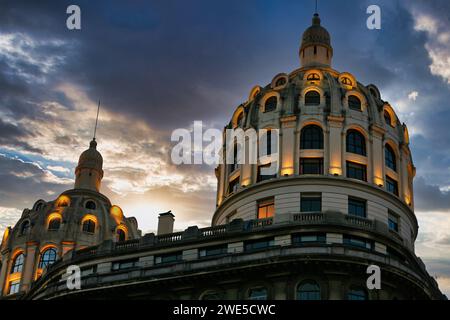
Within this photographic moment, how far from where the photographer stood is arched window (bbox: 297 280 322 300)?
6575 cm

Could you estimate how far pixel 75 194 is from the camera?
117 metres

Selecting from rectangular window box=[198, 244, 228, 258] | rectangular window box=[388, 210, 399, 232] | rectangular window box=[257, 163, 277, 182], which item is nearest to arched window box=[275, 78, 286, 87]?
rectangular window box=[257, 163, 277, 182]

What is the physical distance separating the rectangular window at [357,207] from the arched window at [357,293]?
12.2 m

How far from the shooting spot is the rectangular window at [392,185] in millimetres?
82425

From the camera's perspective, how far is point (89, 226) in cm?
11344

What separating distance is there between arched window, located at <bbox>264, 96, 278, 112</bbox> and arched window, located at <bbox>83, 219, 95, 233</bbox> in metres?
38.5

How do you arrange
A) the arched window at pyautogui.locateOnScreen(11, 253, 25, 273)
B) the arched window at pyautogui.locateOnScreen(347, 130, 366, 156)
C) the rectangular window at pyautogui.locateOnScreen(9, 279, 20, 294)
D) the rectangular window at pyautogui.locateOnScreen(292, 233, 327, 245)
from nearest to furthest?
the rectangular window at pyautogui.locateOnScreen(292, 233, 327, 245) → the arched window at pyautogui.locateOnScreen(347, 130, 366, 156) → the rectangular window at pyautogui.locateOnScreen(9, 279, 20, 294) → the arched window at pyautogui.locateOnScreen(11, 253, 25, 273)

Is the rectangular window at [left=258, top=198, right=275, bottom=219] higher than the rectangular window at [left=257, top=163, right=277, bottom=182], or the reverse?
the rectangular window at [left=257, top=163, right=277, bottom=182]

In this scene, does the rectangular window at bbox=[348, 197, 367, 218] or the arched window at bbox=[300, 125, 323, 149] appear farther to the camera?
the arched window at bbox=[300, 125, 323, 149]

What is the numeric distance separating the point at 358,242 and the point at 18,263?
58.1 m

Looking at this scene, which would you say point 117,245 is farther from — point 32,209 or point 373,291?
point 32,209

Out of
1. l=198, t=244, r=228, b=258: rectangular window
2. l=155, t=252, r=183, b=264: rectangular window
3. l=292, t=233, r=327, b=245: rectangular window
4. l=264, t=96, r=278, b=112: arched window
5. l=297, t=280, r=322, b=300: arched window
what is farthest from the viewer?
l=264, t=96, r=278, b=112: arched window

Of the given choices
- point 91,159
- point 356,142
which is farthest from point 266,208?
point 91,159

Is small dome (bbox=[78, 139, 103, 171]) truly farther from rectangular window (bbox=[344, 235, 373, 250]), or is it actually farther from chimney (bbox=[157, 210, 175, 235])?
rectangular window (bbox=[344, 235, 373, 250])
